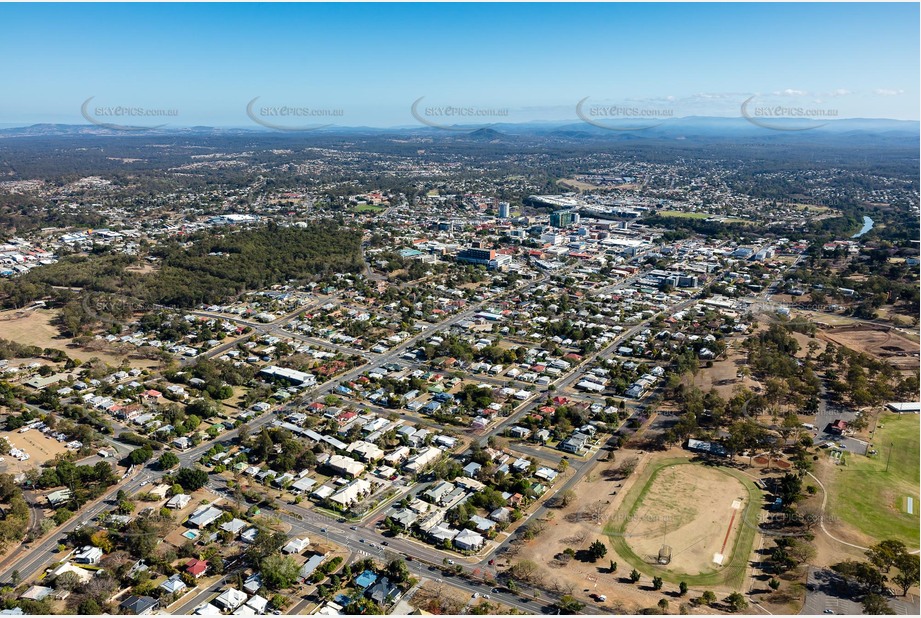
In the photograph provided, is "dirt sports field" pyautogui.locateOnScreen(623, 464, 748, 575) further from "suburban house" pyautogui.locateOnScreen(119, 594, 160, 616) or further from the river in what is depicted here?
the river

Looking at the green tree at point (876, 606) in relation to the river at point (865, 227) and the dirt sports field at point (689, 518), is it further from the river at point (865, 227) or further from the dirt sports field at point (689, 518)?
the river at point (865, 227)

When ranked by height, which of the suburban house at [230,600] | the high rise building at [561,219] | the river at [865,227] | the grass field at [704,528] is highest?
the high rise building at [561,219]

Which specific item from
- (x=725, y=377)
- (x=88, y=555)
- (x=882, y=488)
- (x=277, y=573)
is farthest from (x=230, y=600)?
(x=725, y=377)

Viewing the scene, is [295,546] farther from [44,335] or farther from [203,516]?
[44,335]

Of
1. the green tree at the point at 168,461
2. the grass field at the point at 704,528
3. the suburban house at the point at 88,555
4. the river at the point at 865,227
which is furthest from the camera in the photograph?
the river at the point at 865,227

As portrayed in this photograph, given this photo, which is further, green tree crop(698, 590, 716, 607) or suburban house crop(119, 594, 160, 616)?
green tree crop(698, 590, 716, 607)

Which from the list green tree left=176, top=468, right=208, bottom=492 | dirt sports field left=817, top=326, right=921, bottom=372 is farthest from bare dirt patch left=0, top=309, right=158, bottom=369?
dirt sports field left=817, top=326, right=921, bottom=372

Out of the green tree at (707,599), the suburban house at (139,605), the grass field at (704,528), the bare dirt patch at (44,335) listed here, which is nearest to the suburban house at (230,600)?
the suburban house at (139,605)
